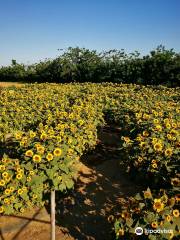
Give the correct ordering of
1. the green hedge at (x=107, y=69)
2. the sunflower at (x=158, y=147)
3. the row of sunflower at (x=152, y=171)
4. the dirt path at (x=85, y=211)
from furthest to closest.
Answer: the green hedge at (x=107, y=69) → the sunflower at (x=158, y=147) → the dirt path at (x=85, y=211) → the row of sunflower at (x=152, y=171)

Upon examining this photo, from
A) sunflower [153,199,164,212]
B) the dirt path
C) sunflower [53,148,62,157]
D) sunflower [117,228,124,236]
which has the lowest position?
the dirt path

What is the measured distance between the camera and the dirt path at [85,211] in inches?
188

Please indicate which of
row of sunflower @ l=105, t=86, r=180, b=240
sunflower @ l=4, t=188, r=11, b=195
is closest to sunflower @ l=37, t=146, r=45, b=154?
sunflower @ l=4, t=188, r=11, b=195

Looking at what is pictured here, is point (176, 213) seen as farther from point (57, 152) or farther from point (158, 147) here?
point (158, 147)

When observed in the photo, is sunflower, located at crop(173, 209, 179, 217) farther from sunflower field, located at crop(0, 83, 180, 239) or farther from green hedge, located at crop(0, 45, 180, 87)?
green hedge, located at crop(0, 45, 180, 87)

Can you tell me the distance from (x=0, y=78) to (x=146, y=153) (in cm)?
3579

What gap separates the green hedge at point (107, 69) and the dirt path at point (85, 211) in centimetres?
1622

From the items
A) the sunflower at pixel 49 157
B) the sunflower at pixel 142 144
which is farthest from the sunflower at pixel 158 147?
the sunflower at pixel 49 157

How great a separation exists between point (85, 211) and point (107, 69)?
832 inches

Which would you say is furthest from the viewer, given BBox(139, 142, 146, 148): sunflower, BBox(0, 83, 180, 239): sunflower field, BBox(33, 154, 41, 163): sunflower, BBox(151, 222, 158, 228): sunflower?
BBox(139, 142, 146, 148): sunflower

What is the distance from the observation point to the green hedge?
22.2m

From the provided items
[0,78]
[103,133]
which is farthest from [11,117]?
[0,78]

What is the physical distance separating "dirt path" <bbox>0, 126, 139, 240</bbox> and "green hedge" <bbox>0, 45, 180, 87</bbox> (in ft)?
53.2

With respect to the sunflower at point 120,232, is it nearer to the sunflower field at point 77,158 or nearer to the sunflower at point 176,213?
the sunflower field at point 77,158
